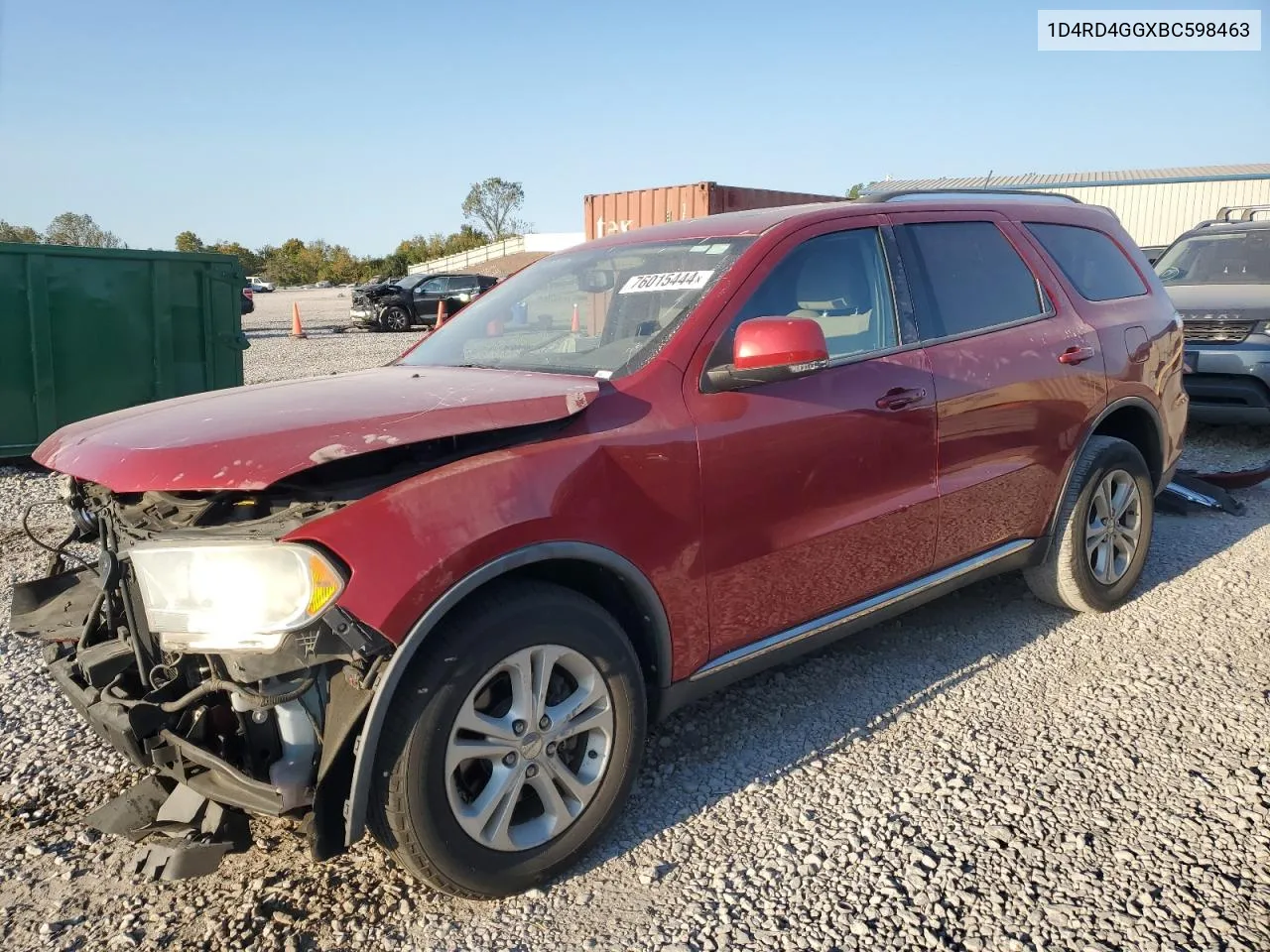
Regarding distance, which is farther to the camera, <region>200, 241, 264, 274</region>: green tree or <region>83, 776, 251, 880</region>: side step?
<region>200, 241, 264, 274</region>: green tree

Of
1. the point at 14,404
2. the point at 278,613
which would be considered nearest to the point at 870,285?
the point at 278,613

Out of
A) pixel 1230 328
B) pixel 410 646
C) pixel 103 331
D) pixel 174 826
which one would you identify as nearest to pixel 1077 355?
pixel 410 646

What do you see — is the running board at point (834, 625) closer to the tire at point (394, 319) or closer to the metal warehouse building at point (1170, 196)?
the tire at point (394, 319)

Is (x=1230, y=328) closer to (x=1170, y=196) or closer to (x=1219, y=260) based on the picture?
(x=1219, y=260)

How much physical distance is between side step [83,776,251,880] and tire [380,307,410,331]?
23183 mm

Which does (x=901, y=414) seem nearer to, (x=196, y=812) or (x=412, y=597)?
(x=412, y=597)

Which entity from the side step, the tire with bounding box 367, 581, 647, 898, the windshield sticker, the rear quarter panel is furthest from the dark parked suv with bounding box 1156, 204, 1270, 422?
the side step

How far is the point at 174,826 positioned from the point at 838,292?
107 inches

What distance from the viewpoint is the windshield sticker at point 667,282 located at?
3.23 meters

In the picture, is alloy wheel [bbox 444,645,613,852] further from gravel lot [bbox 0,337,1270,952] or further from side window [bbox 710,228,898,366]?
side window [bbox 710,228,898,366]

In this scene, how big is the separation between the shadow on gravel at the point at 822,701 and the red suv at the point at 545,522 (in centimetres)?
38

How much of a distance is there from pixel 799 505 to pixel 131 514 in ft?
6.52

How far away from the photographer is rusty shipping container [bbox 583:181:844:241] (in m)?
15.7

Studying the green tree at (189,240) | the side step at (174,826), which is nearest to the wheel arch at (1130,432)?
the side step at (174,826)
